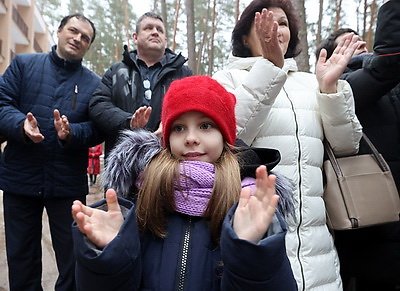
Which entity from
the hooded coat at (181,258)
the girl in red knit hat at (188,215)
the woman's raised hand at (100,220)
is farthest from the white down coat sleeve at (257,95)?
the woman's raised hand at (100,220)

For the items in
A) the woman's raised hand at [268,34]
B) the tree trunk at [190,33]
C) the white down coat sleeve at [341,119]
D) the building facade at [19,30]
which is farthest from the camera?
the building facade at [19,30]

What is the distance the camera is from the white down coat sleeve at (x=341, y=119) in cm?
166

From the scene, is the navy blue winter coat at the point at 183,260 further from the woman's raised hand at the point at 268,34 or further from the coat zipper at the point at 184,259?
the woman's raised hand at the point at 268,34

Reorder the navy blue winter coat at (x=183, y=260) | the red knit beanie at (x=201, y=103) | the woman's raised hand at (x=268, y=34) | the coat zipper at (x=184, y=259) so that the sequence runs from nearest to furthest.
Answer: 1. the navy blue winter coat at (x=183, y=260)
2. the coat zipper at (x=184, y=259)
3. the red knit beanie at (x=201, y=103)
4. the woman's raised hand at (x=268, y=34)

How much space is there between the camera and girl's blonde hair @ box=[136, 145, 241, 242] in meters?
1.23

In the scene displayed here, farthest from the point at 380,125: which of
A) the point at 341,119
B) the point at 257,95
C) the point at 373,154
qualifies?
the point at 257,95

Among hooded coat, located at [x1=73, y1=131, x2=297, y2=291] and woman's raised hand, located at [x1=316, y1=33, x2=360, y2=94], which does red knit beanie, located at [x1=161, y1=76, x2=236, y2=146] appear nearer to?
hooded coat, located at [x1=73, y1=131, x2=297, y2=291]

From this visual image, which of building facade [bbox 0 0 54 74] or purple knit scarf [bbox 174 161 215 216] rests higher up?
building facade [bbox 0 0 54 74]

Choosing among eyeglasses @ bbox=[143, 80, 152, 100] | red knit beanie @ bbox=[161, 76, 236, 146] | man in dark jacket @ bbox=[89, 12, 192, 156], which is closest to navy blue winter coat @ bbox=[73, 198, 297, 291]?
red knit beanie @ bbox=[161, 76, 236, 146]

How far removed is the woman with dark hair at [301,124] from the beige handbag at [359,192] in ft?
0.22

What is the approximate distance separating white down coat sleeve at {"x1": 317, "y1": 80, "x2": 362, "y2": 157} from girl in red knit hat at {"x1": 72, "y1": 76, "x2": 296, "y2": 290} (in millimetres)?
462

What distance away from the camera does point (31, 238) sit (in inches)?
95.0

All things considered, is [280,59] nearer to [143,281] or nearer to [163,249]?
[163,249]

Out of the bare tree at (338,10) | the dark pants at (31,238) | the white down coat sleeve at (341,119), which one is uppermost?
the bare tree at (338,10)
